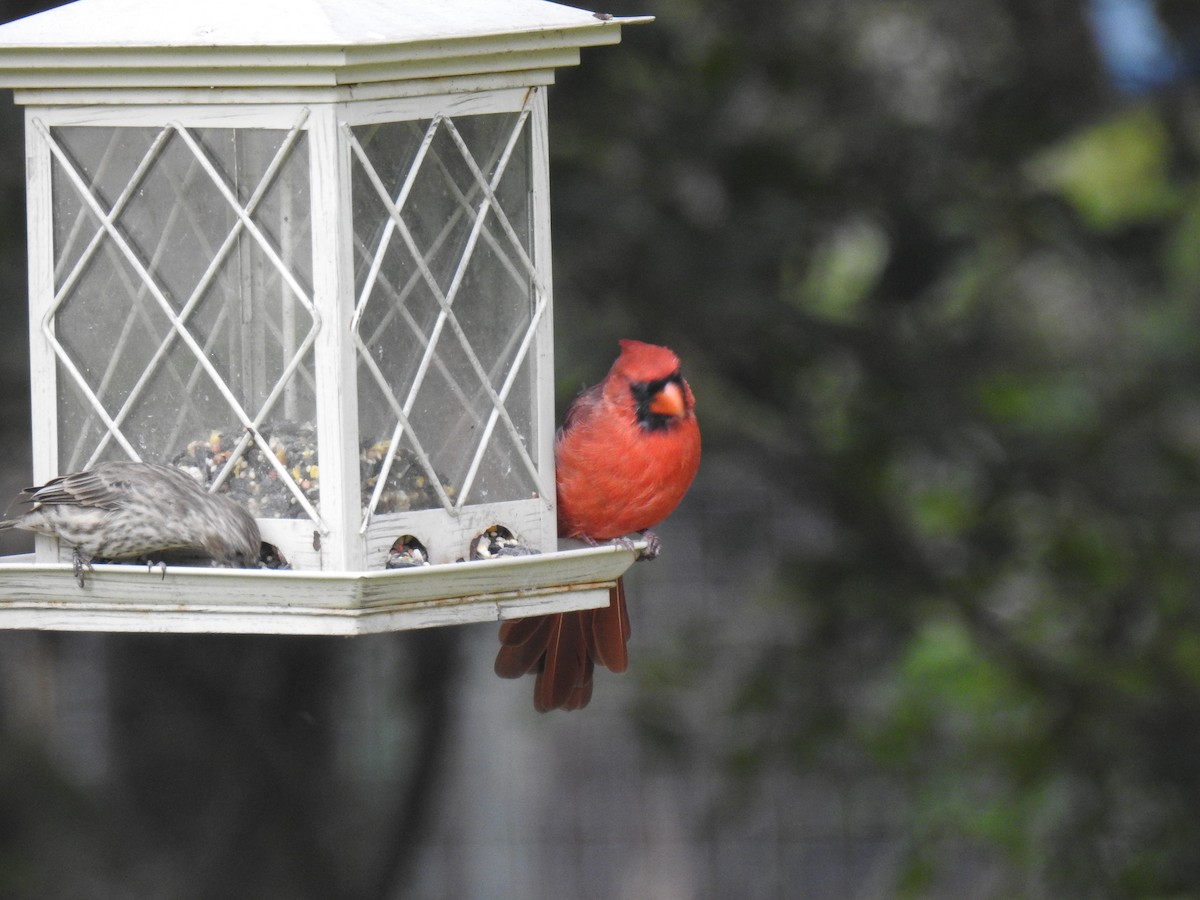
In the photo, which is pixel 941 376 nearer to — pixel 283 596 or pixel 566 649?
pixel 566 649

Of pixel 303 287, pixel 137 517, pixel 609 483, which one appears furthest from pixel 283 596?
pixel 609 483

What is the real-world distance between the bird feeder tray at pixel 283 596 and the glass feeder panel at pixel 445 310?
17 cm

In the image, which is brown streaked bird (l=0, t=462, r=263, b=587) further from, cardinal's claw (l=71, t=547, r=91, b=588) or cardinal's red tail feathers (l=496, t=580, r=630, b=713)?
cardinal's red tail feathers (l=496, t=580, r=630, b=713)

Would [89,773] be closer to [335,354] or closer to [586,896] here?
[586,896]

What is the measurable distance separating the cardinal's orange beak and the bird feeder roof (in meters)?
0.62

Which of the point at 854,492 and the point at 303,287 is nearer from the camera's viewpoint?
the point at 303,287

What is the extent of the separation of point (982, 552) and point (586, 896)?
8.68ft

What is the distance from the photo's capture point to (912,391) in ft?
12.7

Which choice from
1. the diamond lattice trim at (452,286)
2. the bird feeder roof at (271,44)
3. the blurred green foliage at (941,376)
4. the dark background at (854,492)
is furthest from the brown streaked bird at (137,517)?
the blurred green foliage at (941,376)

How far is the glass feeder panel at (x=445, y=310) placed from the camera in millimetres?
2184

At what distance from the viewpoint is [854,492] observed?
4.09 meters

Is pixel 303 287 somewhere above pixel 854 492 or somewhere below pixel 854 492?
above

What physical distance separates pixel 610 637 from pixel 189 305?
94 centimetres

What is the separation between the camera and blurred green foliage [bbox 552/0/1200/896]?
3814 millimetres
